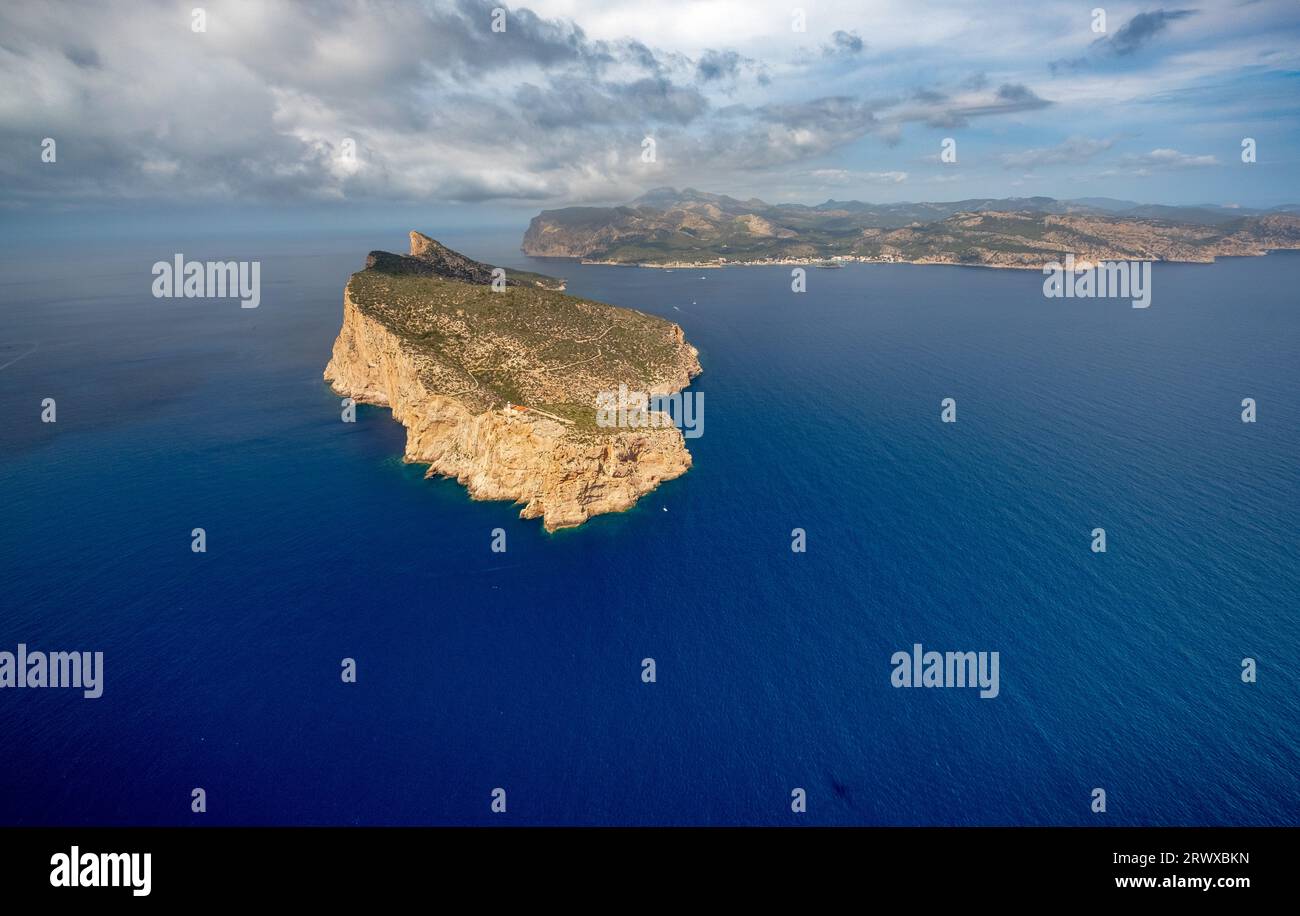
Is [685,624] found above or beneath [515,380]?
beneath

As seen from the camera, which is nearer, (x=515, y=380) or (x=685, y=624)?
(x=685, y=624)

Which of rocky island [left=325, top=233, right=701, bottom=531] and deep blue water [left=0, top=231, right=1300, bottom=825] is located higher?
rocky island [left=325, top=233, right=701, bottom=531]

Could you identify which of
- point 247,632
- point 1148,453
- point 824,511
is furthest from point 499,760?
point 1148,453

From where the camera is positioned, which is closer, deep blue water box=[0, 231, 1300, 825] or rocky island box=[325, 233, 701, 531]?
deep blue water box=[0, 231, 1300, 825]

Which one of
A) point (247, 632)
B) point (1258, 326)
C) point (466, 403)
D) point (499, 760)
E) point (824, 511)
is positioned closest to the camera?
point (499, 760)

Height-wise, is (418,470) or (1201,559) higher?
(418,470)
